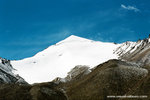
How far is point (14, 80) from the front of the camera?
196250 millimetres

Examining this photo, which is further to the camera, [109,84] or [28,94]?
[28,94]

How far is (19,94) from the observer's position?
92375 mm

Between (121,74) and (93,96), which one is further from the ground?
(121,74)

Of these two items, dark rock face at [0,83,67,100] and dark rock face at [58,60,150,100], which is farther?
dark rock face at [0,83,67,100]

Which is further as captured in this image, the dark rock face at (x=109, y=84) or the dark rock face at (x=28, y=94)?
the dark rock face at (x=28, y=94)

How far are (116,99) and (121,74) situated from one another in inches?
877

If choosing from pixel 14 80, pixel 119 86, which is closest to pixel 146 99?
pixel 119 86

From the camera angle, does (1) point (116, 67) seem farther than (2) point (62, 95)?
Yes

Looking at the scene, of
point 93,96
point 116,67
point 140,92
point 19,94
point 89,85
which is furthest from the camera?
point 116,67

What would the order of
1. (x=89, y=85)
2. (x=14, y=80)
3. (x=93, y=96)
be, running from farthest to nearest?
1. (x=14, y=80)
2. (x=89, y=85)
3. (x=93, y=96)

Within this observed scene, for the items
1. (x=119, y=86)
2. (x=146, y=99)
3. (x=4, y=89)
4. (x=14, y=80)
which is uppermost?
(x=14, y=80)

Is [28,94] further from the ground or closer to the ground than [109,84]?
further from the ground

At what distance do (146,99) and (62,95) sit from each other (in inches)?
1832

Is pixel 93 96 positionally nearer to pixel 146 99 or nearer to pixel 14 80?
pixel 146 99
